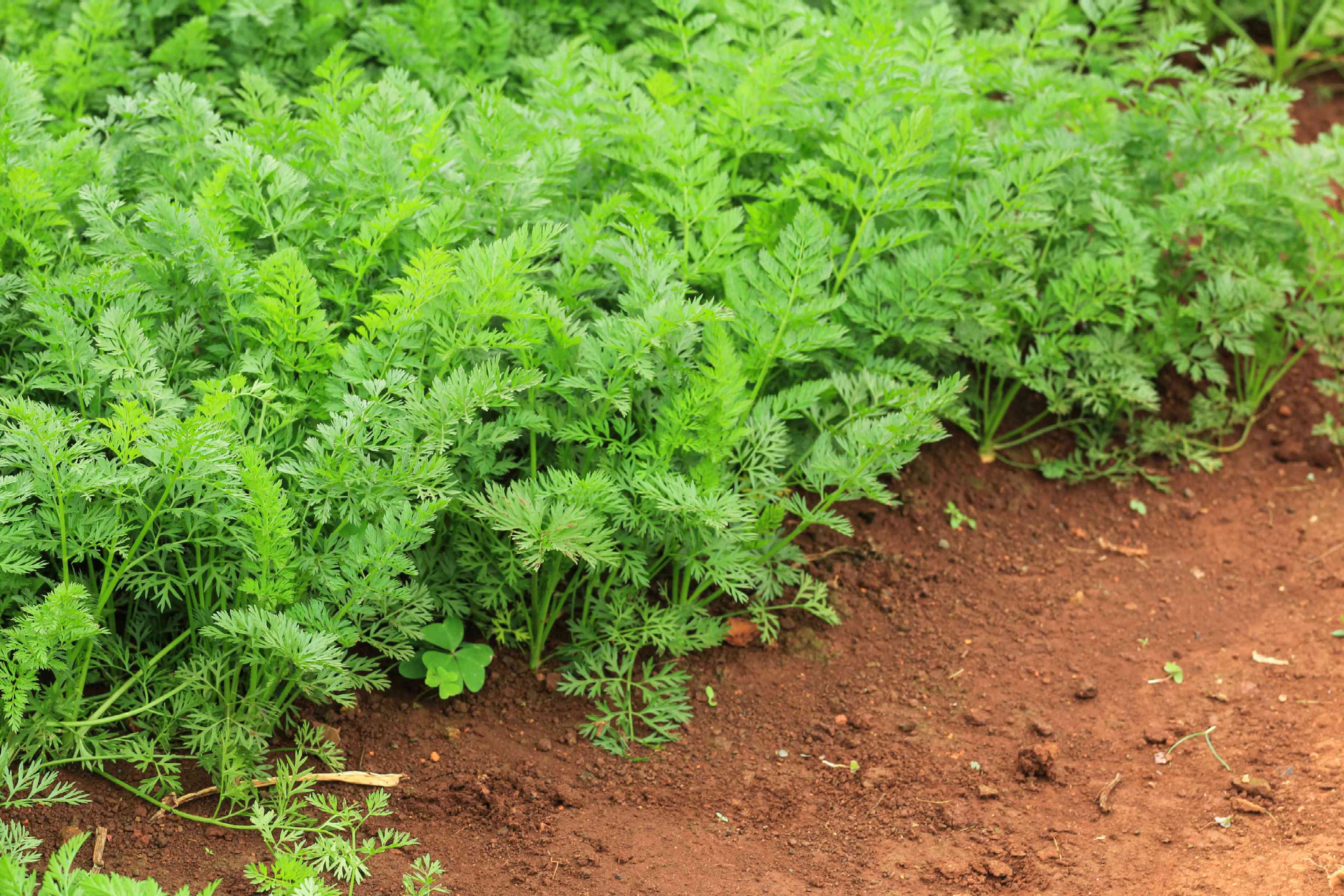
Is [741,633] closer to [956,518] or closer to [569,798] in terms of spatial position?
[569,798]

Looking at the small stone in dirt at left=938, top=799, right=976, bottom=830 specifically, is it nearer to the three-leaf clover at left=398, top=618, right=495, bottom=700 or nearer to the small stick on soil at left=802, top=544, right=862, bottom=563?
the small stick on soil at left=802, top=544, right=862, bottom=563

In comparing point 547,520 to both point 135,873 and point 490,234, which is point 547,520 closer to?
point 490,234

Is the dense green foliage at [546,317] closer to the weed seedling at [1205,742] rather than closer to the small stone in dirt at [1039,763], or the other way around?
the small stone in dirt at [1039,763]

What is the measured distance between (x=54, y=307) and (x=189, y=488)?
0.53 m

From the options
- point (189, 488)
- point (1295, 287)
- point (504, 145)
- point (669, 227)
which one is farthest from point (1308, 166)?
point (189, 488)

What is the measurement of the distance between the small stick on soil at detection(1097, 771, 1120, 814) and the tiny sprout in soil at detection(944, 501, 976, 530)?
1007mm

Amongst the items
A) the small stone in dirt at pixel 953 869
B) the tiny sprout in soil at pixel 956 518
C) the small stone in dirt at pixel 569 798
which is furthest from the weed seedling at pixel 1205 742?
the small stone in dirt at pixel 569 798

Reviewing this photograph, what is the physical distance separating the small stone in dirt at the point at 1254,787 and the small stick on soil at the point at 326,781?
1889 millimetres

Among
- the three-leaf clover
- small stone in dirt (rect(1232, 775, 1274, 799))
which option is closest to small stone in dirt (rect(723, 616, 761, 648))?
the three-leaf clover

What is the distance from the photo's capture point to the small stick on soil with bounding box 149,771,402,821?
2711mm

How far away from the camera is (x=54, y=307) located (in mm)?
2766

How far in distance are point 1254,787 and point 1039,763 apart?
46cm

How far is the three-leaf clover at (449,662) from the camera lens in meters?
3.06

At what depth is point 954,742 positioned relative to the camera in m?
3.17
